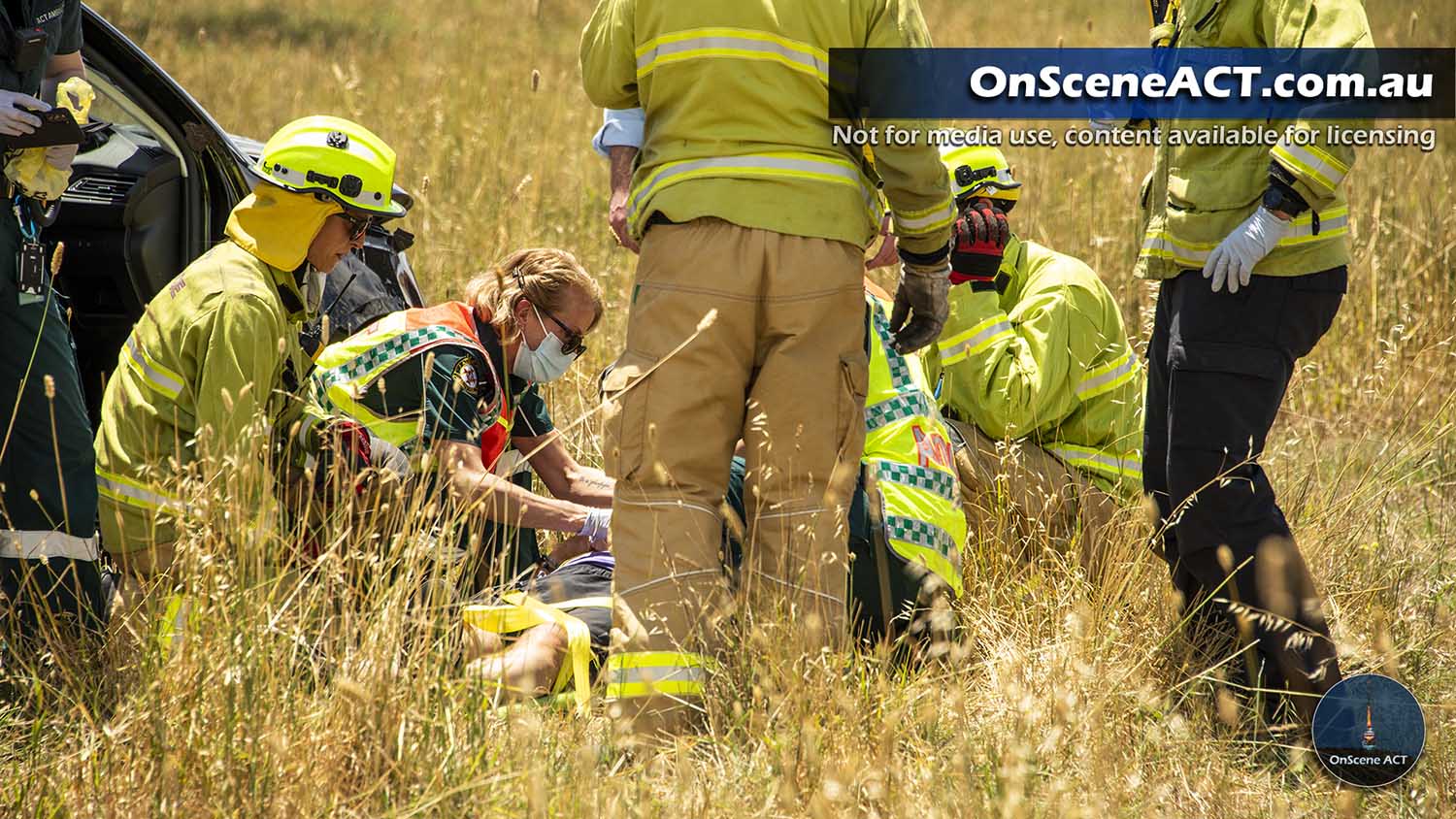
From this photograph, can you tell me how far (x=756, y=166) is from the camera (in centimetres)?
294

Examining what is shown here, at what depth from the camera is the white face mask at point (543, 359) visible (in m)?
3.76

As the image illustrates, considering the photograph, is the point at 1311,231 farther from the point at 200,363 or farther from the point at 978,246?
the point at 200,363

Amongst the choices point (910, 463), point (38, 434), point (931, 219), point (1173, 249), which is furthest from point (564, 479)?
point (1173, 249)

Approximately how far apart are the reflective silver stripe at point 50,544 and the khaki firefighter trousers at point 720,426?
1.25 meters

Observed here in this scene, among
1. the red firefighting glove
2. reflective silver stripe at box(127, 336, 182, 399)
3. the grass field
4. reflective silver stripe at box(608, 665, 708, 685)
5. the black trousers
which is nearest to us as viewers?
the grass field

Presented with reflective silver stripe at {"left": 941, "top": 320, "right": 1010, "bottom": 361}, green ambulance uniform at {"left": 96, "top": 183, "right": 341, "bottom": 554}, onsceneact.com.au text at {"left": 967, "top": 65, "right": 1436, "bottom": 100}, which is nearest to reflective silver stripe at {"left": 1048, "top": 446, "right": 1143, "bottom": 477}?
reflective silver stripe at {"left": 941, "top": 320, "right": 1010, "bottom": 361}

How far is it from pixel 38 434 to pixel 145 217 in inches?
54.3

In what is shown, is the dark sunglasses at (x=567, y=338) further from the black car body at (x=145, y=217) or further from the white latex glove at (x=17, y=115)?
the white latex glove at (x=17, y=115)

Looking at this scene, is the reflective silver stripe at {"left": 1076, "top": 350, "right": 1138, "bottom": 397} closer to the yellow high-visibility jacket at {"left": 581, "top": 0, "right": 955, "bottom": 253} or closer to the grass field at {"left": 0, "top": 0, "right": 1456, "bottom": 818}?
the grass field at {"left": 0, "top": 0, "right": 1456, "bottom": 818}

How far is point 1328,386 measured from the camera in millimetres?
5766

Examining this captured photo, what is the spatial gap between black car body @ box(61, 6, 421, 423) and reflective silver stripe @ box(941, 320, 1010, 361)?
175 cm

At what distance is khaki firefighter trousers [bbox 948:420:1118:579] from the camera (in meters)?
3.76

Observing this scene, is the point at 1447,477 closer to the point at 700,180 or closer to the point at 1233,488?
Result: the point at 1233,488

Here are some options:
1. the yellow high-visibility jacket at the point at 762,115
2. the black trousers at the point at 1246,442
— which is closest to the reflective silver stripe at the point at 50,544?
the yellow high-visibility jacket at the point at 762,115
